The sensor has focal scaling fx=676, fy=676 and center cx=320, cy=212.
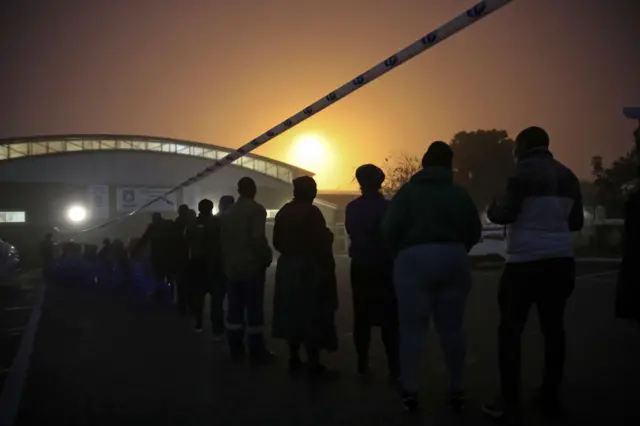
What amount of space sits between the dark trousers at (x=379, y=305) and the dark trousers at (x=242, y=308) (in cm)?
132

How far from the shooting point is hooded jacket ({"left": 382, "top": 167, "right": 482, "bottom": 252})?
436 centimetres

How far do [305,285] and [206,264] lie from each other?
2.95 meters

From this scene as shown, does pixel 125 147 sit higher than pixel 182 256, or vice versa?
pixel 125 147

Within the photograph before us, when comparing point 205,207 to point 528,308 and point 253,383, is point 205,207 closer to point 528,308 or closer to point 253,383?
point 253,383

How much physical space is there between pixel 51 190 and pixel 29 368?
121 feet

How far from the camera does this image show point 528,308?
14.1 feet

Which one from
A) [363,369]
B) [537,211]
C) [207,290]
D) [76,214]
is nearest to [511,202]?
[537,211]

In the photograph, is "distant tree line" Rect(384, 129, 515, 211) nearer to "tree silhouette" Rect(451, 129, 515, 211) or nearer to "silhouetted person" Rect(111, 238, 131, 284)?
"tree silhouette" Rect(451, 129, 515, 211)

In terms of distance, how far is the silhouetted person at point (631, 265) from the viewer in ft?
13.0

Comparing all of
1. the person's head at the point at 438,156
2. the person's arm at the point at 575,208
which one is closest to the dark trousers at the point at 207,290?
the person's head at the point at 438,156

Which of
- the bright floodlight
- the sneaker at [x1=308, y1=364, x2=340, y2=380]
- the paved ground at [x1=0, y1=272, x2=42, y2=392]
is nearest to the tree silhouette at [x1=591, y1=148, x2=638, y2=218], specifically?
the bright floodlight

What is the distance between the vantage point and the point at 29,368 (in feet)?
20.9

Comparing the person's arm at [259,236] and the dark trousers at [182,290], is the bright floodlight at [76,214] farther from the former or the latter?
the person's arm at [259,236]

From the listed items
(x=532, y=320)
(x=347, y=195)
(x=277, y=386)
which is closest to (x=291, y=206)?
(x=277, y=386)
